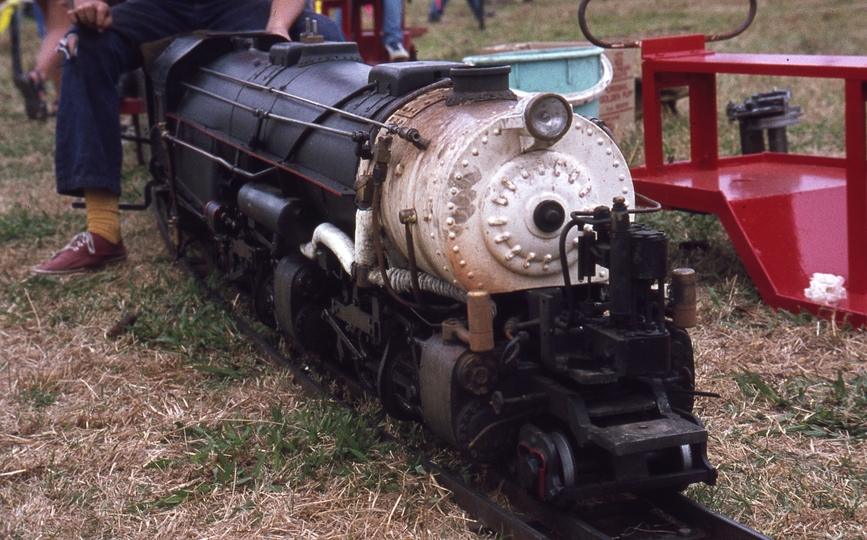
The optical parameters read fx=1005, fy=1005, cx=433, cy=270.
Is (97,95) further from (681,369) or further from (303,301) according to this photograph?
(681,369)

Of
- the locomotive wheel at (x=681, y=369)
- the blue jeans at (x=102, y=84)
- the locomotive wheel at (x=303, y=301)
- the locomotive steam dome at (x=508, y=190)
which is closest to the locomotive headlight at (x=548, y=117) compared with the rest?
the locomotive steam dome at (x=508, y=190)

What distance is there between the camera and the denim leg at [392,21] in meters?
9.96

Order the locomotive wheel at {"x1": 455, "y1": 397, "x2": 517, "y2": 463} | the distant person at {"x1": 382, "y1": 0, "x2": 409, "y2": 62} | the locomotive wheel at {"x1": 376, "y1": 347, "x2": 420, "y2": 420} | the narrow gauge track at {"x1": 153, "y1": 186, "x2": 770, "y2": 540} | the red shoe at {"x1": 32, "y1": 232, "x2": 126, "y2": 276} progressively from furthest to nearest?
1. the distant person at {"x1": 382, "y1": 0, "x2": 409, "y2": 62}
2. the red shoe at {"x1": 32, "y1": 232, "x2": 126, "y2": 276}
3. the locomotive wheel at {"x1": 376, "y1": 347, "x2": 420, "y2": 420}
4. the locomotive wheel at {"x1": 455, "y1": 397, "x2": 517, "y2": 463}
5. the narrow gauge track at {"x1": 153, "y1": 186, "x2": 770, "y2": 540}

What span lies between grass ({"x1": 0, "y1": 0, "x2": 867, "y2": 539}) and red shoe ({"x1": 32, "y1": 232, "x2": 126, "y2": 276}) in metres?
0.12

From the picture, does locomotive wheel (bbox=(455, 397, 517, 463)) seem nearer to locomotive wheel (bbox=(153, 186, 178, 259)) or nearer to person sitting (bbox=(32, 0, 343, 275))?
person sitting (bbox=(32, 0, 343, 275))

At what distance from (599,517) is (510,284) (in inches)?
30.6

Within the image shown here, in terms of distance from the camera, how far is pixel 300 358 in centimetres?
479

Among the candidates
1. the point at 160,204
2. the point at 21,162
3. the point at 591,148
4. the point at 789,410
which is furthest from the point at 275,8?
the point at 21,162

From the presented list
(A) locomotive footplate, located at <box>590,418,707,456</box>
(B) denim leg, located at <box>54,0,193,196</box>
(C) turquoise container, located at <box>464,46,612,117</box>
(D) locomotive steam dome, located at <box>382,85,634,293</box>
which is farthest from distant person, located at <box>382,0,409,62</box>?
(A) locomotive footplate, located at <box>590,418,707,456</box>

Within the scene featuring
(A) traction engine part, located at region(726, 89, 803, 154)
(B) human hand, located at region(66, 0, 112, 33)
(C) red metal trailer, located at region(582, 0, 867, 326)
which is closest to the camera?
(C) red metal trailer, located at region(582, 0, 867, 326)

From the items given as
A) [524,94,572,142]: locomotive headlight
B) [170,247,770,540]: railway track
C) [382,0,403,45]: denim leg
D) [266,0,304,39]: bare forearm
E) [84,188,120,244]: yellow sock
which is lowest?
[170,247,770,540]: railway track

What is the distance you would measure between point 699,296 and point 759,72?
1.20m

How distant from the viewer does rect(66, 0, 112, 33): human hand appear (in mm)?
5746

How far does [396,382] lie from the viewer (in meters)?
3.61
